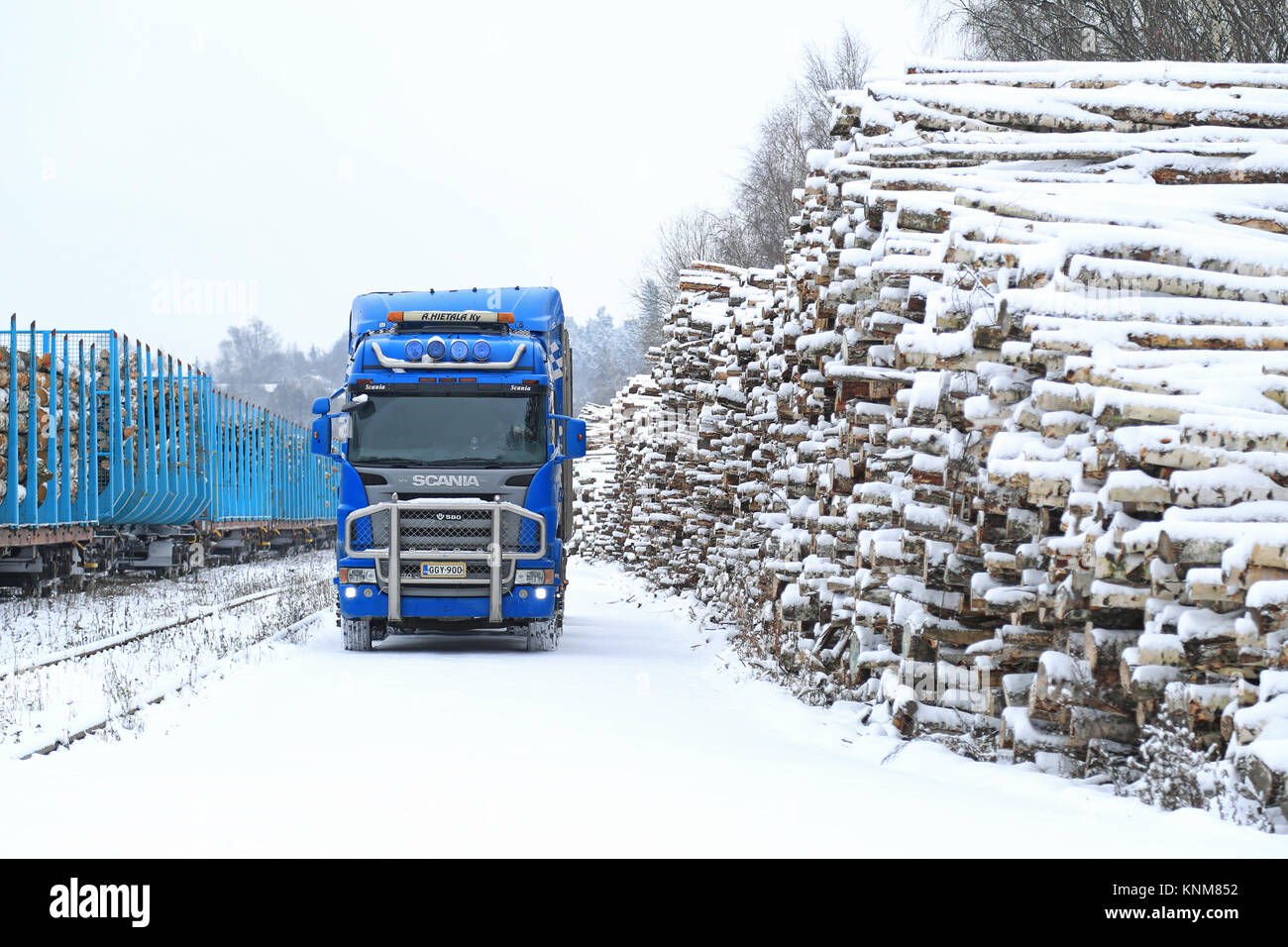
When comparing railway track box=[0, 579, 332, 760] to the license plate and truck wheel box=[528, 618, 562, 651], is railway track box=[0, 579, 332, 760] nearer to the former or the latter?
the license plate

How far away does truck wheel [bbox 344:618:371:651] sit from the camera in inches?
545

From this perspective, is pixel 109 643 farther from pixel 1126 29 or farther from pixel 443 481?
pixel 1126 29

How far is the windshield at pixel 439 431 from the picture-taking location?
1372 cm

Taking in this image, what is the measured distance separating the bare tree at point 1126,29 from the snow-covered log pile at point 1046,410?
1155 cm

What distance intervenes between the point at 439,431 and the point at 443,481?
53cm

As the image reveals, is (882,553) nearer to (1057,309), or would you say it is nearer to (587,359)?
(1057,309)

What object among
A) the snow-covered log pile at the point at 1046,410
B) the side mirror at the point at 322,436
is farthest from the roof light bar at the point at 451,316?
the snow-covered log pile at the point at 1046,410

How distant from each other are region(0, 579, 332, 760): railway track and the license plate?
1.89 metres

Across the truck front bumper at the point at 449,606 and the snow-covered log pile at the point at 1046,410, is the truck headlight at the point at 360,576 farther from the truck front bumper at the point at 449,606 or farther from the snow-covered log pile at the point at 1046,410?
the snow-covered log pile at the point at 1046,410

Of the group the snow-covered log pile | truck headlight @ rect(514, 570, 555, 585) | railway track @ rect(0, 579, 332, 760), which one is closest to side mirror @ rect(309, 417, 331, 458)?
railway track @ rect(0, 579, 332, 760)

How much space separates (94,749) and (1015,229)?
6078 mm

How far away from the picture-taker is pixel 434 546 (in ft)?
44.9

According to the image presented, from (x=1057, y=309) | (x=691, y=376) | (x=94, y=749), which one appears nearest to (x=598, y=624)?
(x=691, y=376)

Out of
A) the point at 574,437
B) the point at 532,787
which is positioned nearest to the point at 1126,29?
the point at 574,437
